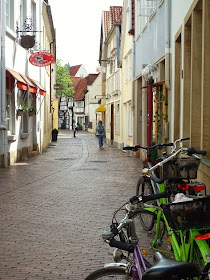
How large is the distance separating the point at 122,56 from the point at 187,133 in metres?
19.2

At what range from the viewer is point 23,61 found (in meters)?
21.4

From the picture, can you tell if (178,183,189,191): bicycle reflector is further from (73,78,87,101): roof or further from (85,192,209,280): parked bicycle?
(73,78,87,101): roof

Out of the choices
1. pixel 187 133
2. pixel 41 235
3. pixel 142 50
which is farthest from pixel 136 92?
pixel 41 235

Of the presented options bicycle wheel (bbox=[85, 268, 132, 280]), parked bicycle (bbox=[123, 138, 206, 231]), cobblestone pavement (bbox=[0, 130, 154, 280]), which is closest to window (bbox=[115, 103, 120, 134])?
cobblestone pavement (bbox=[0, 130, 154, 280])

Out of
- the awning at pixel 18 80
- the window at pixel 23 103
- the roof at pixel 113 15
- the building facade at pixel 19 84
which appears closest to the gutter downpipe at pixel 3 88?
the building facade at pixel 19 84

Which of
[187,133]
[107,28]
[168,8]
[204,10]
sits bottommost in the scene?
[187,133]

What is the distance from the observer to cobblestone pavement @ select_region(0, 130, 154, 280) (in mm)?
5664

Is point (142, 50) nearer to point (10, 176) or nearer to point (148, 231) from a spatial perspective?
point (10, 176)

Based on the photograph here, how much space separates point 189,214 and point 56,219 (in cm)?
481

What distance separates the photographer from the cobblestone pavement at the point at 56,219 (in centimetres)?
566

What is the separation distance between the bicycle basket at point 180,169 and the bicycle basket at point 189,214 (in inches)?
81.7

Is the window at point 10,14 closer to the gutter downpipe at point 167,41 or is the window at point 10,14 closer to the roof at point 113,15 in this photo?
the gutter downpipe at point 167,41

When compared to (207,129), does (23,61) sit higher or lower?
higher

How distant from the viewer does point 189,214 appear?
379cm
